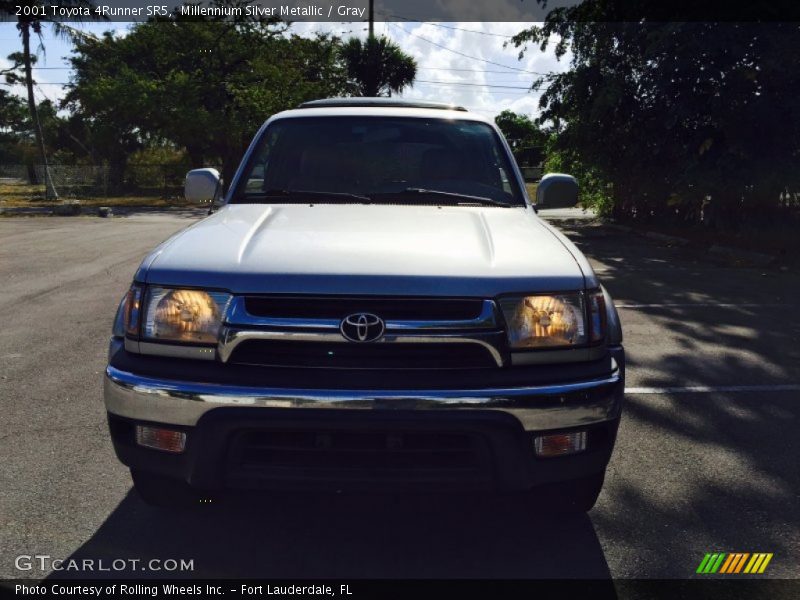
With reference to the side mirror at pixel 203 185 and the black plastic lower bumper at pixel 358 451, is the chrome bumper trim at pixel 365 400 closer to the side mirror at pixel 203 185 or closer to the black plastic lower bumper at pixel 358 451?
the black plastic lower bumper at pixel 358 451

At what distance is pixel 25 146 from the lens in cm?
6075

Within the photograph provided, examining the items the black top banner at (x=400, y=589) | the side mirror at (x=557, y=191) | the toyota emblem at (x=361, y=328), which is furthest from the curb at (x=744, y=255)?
the toyota emblem at (x=361, y=328)

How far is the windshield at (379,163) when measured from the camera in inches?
160

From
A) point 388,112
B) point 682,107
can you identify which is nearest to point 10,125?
point 682,107

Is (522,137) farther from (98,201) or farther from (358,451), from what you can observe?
(358,451)

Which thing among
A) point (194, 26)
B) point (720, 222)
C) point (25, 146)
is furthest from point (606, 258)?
point (25, 146)

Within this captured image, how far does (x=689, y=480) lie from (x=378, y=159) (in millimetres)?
2310

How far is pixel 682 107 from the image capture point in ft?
46.3

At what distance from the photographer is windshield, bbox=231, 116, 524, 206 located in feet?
13.4

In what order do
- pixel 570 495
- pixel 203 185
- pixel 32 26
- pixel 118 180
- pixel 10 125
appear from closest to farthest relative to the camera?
1. pixel 570 495
2. pixel 203 185
3. pixel 32 26
4. pixel 118 180
5. pixel 10 125

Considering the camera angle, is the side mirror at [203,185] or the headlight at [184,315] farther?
the side mirror at [203,185]

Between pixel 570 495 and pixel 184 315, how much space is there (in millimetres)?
1679

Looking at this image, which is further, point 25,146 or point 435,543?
point 25,146

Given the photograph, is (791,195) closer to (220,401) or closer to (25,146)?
(220,401)
